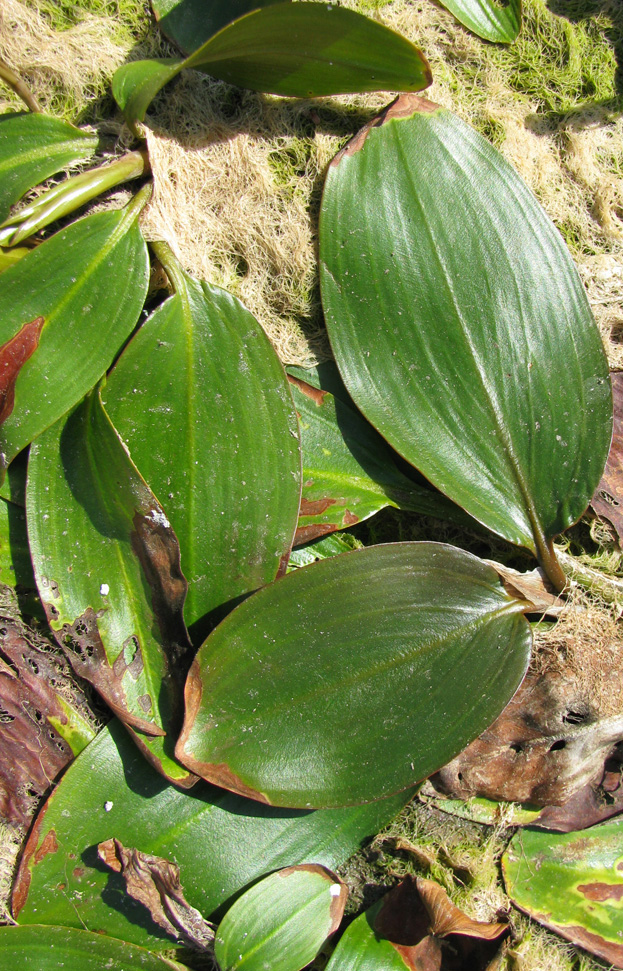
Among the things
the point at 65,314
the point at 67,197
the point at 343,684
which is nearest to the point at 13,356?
the point at 65,314

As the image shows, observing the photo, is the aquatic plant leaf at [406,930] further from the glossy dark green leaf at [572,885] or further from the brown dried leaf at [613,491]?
the brown dried leaf at [613,491]

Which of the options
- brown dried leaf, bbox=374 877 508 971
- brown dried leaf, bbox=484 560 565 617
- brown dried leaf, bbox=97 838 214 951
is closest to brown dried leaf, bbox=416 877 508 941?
brown dried leaf, bbox=374 877 508 971

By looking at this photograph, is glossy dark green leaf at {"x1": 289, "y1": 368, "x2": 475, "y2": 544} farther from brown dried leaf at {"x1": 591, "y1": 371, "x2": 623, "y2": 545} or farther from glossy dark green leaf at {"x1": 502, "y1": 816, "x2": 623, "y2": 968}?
glossy dark green leaf at {"x1": 502, "y1": 816, "x2": 623, "y2": 968}

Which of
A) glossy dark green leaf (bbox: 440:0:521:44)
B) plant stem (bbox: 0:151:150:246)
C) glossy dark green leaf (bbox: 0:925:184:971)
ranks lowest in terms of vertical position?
glossy dark green leaf (bbox: 0:925:184:971)

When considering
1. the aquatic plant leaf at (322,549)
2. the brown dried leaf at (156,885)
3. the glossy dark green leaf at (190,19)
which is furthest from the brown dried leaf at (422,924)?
the glossy dark green leaf at (190,19)

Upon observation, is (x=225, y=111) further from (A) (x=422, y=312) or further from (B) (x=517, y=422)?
(B) (x=517, y=422)

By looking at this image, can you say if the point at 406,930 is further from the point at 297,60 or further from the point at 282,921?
the point at 297,60

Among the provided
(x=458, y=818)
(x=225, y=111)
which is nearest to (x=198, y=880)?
(x=458, y=818)
